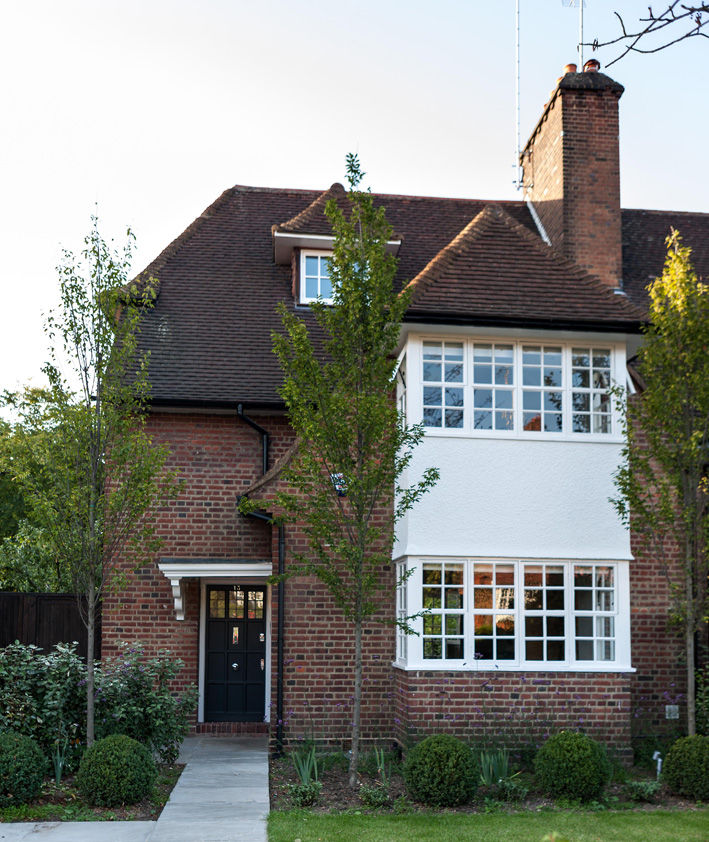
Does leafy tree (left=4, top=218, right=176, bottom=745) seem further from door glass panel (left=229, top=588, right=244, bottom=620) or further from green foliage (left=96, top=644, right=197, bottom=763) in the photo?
door glass panel (left=229, top=588, right=244, bottom=620)

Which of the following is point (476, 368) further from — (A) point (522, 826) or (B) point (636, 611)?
(A) point (522, 826)

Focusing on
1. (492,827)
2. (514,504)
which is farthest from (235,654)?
(492,827)

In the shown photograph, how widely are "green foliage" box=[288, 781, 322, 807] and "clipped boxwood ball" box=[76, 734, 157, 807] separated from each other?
1501mm

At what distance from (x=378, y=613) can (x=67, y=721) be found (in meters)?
4.26

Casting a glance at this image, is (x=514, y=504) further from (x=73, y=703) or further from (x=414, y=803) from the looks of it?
(x=73, y=703)

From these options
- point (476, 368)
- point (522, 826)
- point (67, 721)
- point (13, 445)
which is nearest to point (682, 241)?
point (476, 368)

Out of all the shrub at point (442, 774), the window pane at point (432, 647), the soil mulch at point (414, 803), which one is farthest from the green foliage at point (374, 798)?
the window pane at point (432, 647)

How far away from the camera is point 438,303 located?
12.3 metres

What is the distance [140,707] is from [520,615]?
15.5 feet

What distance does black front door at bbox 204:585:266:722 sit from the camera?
47.8ft

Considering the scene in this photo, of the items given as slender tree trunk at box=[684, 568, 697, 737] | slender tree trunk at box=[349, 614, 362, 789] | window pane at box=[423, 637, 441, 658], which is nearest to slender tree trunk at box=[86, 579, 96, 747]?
slender tree trunk at box=[349, 614, 362, 789]

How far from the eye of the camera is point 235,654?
48.2 ft

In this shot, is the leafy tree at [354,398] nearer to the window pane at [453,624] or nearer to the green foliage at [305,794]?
the green foliage at [305,794]

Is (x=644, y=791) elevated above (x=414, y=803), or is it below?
above
